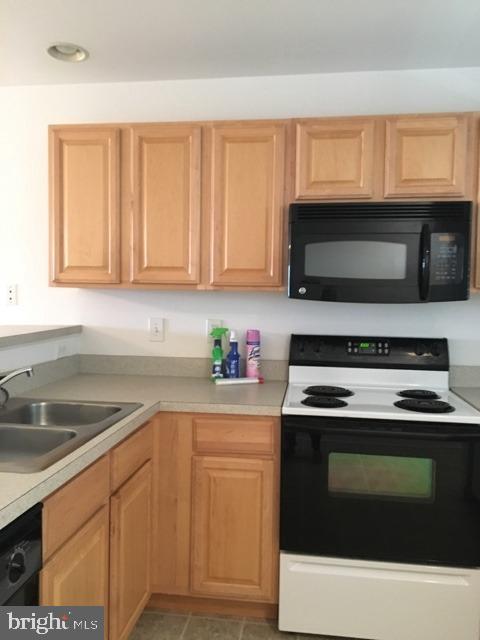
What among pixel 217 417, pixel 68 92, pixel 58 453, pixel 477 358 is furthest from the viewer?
pixel 68 92

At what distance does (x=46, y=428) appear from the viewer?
5.42 ft

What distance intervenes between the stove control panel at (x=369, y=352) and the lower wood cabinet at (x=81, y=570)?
1201mm

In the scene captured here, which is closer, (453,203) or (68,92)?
(453,203)

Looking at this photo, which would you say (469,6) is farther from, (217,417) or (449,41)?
(217,417)

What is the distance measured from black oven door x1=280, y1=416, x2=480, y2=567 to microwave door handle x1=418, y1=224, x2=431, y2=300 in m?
0.54

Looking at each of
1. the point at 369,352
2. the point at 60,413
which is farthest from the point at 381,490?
the point at 60,413

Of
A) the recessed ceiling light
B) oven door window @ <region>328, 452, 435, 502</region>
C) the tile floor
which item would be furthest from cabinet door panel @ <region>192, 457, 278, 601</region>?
the recessed ceiling light

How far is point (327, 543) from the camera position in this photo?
6.35 feet

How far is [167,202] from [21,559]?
5.08 feet

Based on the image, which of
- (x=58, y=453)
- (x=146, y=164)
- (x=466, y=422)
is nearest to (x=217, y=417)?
(x=58, y=453)

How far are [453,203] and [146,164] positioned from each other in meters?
1.29

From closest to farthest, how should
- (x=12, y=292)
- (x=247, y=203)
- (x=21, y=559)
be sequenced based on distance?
(x=21, y=559) → (x=247, y=203) → (x=12, y=292)

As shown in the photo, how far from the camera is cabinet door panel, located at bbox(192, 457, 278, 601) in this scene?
201cm

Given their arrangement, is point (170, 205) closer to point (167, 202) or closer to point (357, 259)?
point (167, 202)
